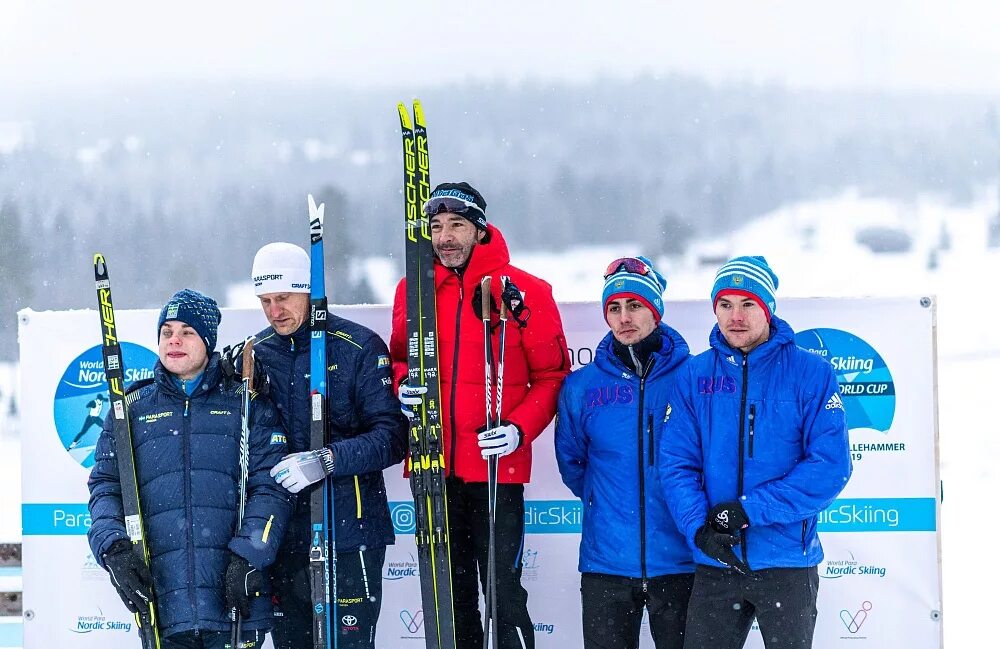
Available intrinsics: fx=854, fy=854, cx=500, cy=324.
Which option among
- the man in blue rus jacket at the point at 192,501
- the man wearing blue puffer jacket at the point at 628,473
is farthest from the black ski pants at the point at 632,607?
the man in blue rus jacket at the point at 192,501

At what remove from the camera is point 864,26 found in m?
13.2

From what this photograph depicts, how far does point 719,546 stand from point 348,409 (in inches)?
51.6

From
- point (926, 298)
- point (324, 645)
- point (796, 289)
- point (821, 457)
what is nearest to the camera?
point (821, 457)

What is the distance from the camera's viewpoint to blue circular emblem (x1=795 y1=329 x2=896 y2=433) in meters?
3.47

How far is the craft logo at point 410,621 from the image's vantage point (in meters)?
3.65

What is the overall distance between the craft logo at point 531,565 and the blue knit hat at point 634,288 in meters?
1.28

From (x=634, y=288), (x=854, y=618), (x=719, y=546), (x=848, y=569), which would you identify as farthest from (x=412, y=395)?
(x=854, y=618)

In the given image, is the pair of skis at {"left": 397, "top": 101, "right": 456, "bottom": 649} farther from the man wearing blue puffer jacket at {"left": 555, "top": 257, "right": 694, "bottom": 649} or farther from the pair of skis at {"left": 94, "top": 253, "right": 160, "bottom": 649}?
the pair of skis at {"left": 94, "top": 253, "right": 160, "bottom": 649}

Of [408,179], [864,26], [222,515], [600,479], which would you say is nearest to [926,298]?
[600,479]

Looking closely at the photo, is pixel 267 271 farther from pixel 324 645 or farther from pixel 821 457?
pixel 821 457

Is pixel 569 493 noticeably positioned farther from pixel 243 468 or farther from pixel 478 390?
pixel 243 468

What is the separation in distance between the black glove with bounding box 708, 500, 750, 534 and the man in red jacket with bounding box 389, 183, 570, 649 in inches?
27.7

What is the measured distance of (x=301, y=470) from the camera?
271cm

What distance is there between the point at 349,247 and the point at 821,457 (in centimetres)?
920
